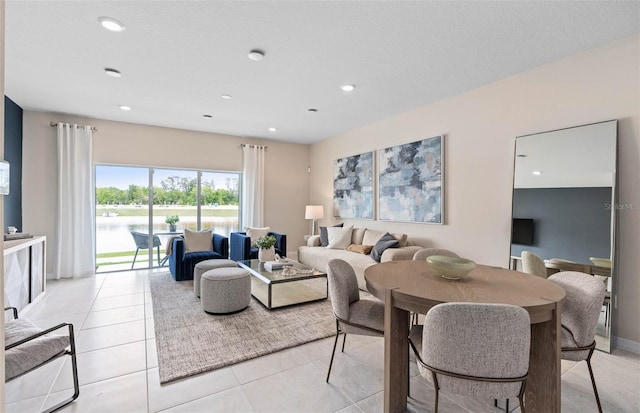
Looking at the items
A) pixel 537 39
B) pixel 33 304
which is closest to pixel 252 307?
pixel 33 304

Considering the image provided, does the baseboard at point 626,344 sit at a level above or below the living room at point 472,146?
below

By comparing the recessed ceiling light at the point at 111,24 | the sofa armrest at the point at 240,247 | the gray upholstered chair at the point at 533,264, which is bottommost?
the sofa armrest at the point at 240,247

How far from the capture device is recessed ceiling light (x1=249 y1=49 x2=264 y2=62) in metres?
2.70

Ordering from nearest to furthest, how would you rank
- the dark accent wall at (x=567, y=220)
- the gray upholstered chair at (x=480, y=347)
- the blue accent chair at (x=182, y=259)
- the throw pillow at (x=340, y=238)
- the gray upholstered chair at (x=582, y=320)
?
1. the gray upholstered chair at (x=480, y=347)
2. the gray upholstered chair at (x=582, y=320)
3. the dark accent wall at (x=567, y=220)
4. the blue accent chair at (x=182, y=259)
5. the throw pillow at (x=340, y=238)

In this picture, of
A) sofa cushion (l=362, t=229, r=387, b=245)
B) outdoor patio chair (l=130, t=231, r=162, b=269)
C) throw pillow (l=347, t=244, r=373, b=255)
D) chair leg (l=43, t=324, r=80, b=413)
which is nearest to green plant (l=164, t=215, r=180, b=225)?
outdoor patio chair (l=130, t=231, r=162, b=269)

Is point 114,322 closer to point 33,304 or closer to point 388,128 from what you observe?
point 33,304

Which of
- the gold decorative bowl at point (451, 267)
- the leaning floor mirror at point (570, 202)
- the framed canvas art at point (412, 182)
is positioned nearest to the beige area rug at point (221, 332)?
the gold decorative bowl at point (451, 267)

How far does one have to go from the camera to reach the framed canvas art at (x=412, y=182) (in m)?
4.03

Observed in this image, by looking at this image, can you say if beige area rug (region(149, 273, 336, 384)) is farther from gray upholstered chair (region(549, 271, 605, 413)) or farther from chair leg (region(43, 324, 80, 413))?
gray upholstered chair (region(549, 271, 605, 413))

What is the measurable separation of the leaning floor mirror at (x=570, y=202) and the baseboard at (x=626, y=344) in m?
0.16

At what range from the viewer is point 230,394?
6.27 ft

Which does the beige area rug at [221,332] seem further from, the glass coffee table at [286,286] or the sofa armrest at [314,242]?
the sofa armrest at [314,242]

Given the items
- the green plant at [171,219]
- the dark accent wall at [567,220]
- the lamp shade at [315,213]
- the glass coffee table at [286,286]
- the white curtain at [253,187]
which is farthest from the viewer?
the white curtain at [253,187]

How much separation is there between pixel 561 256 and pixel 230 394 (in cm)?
317
